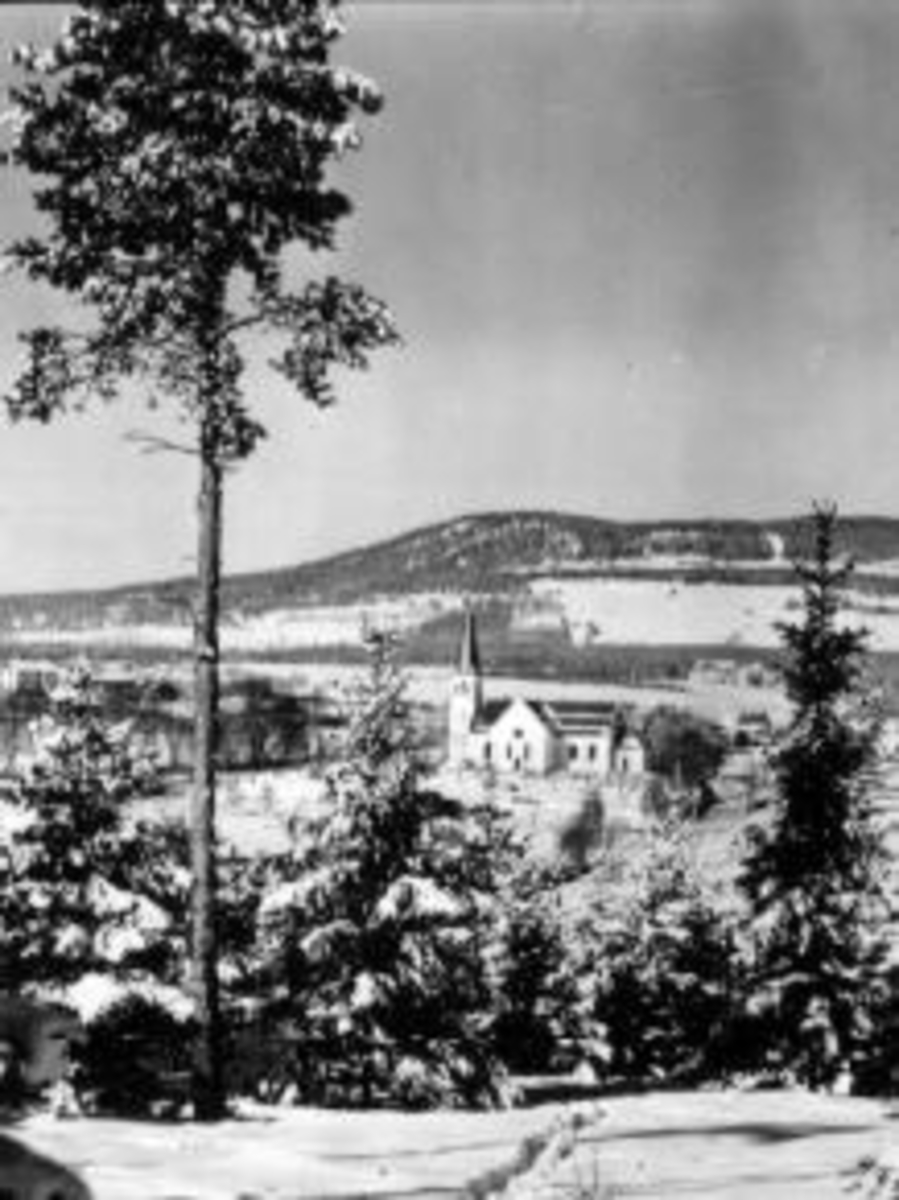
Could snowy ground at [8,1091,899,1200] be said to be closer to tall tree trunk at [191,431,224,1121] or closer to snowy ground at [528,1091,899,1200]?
snowy ground at [528,1091,899,1200]

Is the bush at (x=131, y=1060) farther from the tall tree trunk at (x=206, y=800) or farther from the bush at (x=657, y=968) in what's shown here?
the bush at (x=657, y=968)

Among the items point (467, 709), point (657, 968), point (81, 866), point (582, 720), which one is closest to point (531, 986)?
point (657, 968)

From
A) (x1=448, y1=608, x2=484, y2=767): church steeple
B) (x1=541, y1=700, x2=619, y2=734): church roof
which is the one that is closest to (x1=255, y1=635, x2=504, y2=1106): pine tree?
(x1=541, y1=700, x2=619, y2=734): church roof

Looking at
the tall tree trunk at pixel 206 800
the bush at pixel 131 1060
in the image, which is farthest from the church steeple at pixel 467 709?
the tall tree trunk at pixel 206 800

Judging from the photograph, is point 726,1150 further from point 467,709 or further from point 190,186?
point 467,709

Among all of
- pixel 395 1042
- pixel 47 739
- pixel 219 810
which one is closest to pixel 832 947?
pixel 395 1042
